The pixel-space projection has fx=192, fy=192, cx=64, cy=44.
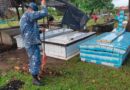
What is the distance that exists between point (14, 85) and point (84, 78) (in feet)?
5.99

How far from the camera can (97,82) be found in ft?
16.0

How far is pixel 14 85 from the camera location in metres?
4.85

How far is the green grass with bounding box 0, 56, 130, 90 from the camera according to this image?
15.3 ft

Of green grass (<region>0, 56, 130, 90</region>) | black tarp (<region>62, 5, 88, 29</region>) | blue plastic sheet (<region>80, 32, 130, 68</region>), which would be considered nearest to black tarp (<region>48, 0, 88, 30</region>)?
black tarp (<region>62, 5, 88, 29</region>)

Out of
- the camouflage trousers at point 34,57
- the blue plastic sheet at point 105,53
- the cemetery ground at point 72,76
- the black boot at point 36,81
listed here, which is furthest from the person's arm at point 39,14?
the blue plastic sheet at point 105,53

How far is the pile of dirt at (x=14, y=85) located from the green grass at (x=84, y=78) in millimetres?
129

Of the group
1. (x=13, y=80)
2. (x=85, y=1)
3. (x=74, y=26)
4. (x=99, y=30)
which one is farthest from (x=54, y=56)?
(x=85, y=1)

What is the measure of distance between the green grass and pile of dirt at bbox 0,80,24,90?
129 millimetres

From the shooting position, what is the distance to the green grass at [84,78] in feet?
15.3

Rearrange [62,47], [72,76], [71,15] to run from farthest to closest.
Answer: [71,15] → [62,47] → [72,76]

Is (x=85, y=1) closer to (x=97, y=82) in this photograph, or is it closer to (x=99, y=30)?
(x=99, y=30)

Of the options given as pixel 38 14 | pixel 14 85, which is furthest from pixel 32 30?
pixel 14 85

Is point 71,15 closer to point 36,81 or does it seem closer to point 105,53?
point 105,53

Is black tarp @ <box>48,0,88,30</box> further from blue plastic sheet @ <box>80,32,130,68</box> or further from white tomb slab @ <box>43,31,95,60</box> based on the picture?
blue plastic sheet @ <box>80,32,130,68</box>
